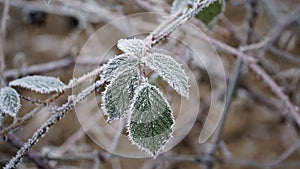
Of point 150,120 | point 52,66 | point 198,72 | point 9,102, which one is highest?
point 52,66

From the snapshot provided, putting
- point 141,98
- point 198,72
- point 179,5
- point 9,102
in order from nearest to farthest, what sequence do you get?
1. point 141,98
2. point 9,102
3. point 179,5
4. point 198,72

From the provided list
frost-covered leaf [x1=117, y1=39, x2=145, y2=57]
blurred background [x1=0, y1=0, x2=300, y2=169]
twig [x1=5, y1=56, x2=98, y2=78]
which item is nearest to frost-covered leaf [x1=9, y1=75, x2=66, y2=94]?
frost-covered leaf [x1=117, y1=39, x2=145, y2=57]

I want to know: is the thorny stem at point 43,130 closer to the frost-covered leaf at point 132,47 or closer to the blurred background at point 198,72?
the frost-covered leaf at point 132,47

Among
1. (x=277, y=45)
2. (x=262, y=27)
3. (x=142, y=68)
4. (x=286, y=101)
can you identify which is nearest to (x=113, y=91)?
(x=142, y=68)

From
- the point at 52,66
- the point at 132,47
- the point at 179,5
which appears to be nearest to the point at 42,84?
the point at 132,47

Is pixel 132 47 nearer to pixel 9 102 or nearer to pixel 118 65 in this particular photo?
pixel 118 65

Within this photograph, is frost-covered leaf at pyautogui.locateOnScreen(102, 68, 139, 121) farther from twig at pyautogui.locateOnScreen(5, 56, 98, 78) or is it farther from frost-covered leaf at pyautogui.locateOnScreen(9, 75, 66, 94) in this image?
twig at pyautogui.locateOnScreen(5, 56, 98, 78)
